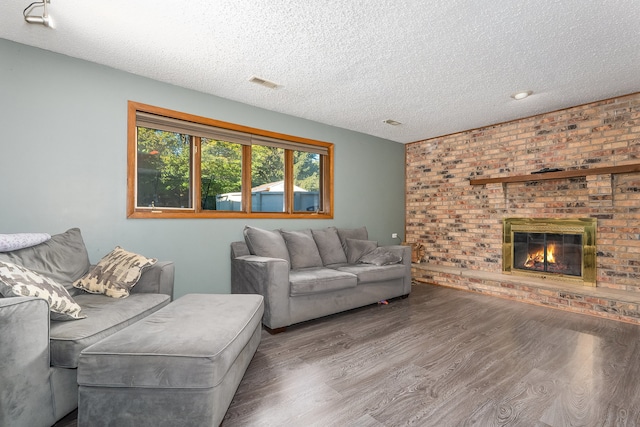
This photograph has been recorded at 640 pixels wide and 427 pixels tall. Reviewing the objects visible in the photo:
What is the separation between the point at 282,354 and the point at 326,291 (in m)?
0.84

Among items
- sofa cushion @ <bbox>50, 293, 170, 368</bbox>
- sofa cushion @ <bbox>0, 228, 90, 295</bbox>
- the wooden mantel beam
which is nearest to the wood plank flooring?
sofa cushion @ <bbox>50, 293, 170, 368</bbox>

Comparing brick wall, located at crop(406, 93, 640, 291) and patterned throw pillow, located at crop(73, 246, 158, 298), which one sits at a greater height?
brick wall, located at crop(406, 93, 640, 291)

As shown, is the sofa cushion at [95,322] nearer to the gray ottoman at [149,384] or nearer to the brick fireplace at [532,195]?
the gray ottoman at [149,384]

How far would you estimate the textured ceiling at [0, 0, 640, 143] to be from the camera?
201 cm

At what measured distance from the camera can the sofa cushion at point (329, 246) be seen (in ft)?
12.7

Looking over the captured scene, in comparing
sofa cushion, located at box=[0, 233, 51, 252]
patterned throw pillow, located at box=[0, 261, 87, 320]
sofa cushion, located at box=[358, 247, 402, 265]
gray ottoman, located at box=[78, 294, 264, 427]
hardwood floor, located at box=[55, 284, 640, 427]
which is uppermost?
sofa cushion, located at box=[0, 233, 51, 252]

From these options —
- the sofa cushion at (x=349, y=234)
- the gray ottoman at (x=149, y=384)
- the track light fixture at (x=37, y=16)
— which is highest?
the track light fixture at (x=37, y=16)

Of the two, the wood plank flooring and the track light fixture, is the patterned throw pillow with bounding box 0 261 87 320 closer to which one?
the wood plank flooring

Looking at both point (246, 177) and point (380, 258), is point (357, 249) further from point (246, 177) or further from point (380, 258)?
point (246, 177)

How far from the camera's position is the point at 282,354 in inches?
92.5

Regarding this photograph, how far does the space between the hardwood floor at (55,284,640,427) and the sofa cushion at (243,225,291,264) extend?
0.79 meters

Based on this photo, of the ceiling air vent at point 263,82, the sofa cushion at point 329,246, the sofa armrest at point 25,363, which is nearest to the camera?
the sofa armrest at point 25,363

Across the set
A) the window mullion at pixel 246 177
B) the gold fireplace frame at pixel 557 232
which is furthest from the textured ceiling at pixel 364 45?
the gold fireplace frame at pixel 557 232

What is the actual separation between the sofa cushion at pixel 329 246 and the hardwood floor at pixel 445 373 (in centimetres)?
84
